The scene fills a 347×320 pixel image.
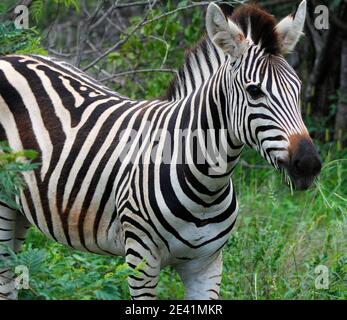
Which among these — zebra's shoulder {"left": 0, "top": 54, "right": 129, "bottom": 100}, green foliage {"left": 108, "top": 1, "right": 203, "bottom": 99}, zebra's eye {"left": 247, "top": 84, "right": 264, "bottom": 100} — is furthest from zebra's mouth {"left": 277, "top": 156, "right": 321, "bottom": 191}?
green foliage {"left": 108, "top": 1, "right": 203, "bottom": 99}

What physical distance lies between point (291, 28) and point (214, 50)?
526mm

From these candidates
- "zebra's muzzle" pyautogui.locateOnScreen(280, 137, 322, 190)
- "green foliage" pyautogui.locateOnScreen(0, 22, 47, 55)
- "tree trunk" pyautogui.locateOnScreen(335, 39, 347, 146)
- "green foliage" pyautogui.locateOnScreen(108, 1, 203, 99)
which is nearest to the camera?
"zebra's muzzle" pyautogui.locateOnScreen(280, 137, 322, 190)

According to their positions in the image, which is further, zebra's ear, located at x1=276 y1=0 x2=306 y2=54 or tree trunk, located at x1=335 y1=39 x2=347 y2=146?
tree trunk, located at x1=335 y1=39 x2=347 y2=146

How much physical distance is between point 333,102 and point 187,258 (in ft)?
18.8

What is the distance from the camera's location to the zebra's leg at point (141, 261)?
464 cm

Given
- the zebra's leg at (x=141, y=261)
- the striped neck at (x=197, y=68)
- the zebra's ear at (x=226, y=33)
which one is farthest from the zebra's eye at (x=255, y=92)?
the zebra's leg at (x=141, y=261)

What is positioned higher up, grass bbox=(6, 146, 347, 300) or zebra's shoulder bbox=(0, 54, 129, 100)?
zebra's shoulder bbox=(0, 54, 129, 100)

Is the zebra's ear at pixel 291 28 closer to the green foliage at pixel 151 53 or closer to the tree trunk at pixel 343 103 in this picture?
the green foliage at pixel 151 53

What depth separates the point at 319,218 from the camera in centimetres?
682

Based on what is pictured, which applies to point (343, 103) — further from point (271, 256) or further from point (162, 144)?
point (162, 144)

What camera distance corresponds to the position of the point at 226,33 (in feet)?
14.5

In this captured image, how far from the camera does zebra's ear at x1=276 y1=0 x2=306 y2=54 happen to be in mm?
4496

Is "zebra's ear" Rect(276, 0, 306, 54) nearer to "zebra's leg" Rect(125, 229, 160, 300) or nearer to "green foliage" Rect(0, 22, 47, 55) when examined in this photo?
"zebra's leg" Rect(125, 229, 160, 300)
